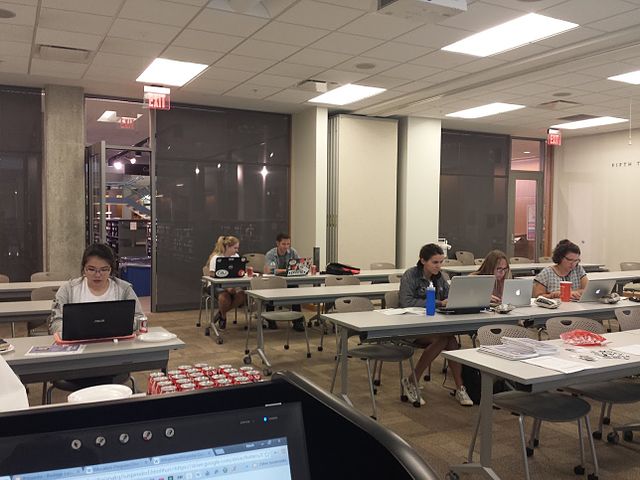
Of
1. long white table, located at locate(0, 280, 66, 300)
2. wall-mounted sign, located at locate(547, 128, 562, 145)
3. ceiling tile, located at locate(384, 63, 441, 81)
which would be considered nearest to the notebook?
long white table, located at locate(0, 280, 66, 300)

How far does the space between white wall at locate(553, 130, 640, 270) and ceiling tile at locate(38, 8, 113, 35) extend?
9.90 m

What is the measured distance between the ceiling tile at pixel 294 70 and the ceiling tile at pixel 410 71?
0.88m

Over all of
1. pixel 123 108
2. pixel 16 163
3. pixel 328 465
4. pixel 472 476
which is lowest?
pixel 472 476

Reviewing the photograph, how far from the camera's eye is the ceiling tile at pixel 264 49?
5.75 m

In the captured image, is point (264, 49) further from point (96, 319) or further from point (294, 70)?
point (96, 319)

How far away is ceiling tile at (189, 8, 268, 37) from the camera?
494cm

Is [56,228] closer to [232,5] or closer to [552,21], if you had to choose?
[232,5]

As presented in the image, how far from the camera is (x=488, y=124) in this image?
Answer: 1063 cm

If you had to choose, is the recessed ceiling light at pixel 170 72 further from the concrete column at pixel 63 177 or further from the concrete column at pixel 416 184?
the concrete column at pixel 416 184

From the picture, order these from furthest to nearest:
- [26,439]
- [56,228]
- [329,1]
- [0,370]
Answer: [56,228] → [329,1] → [0,370] → [26,439]

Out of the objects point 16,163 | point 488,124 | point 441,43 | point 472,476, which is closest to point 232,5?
point 441,43

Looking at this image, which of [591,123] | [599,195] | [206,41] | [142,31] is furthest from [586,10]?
[599,195]

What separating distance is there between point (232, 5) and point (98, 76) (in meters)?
3.21

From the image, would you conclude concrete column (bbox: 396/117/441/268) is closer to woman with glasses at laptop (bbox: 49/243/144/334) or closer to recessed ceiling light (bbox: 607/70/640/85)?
recessed ceiling light (bbox: 607/70/640/85)
